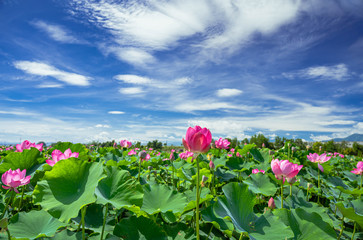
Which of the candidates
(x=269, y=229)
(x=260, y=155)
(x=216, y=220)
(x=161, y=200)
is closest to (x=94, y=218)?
(x=161, y=200)

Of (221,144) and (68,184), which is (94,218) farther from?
(221,144)

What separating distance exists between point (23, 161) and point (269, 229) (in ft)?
6.99

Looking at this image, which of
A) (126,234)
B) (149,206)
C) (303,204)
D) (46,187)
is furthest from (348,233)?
(46,187)

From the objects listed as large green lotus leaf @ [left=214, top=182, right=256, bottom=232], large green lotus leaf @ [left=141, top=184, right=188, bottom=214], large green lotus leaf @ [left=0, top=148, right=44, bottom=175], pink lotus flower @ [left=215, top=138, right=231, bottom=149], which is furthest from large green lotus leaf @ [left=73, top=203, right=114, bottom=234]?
pink lotus flower @ [left=215, top=138, right=231, bottom=149]

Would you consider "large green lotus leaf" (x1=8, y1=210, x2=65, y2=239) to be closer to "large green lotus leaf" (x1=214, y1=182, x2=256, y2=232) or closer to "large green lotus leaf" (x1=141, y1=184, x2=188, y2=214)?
"large green lotus leaf" (x1=141, y1=184, x2=188, y2=214)

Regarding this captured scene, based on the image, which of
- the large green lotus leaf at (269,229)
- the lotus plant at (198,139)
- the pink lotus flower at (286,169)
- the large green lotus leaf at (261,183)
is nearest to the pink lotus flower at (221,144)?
the large green lotus leaf at (261,183)

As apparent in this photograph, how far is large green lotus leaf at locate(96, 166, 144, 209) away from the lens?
47.0 inches

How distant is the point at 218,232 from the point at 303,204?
958mm

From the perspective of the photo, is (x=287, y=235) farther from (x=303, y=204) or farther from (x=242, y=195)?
(x=303, y=204)

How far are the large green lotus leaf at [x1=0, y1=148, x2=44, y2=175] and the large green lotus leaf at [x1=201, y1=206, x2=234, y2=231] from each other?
168cm

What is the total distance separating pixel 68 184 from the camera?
121 cm

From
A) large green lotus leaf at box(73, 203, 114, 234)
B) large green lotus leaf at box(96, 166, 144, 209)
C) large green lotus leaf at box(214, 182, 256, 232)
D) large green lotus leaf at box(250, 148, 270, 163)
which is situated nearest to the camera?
large green lotus leaf at box(96, 166, 144, 209)

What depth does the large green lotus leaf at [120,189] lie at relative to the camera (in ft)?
3.92

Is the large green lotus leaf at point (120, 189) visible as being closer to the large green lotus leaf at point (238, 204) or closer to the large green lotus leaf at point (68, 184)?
the large green lotus leaf at point (68, 184)
